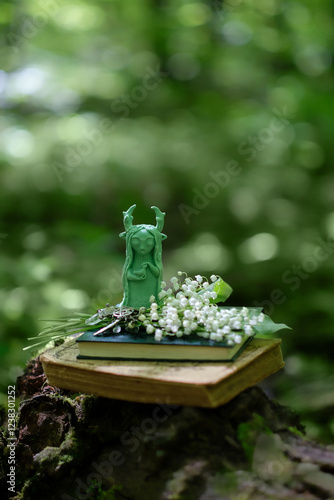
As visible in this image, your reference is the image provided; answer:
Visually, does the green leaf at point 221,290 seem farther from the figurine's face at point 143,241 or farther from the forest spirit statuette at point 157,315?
the figurine's face at point 143,241

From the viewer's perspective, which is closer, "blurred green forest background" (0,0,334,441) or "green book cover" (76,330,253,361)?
"green book cover" (76,330,253,361)

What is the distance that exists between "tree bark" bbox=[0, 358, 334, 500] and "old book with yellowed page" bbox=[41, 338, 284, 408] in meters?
0.07

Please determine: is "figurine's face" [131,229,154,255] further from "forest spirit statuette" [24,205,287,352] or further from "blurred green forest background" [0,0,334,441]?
"blurred green forest background" [0,0,334,441]

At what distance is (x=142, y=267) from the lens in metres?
1.57

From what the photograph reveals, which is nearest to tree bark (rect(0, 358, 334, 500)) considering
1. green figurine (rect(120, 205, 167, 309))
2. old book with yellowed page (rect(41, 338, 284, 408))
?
old book with yellowed page (rect(41, 338, 284, 408))

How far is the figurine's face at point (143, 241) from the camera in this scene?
155 centimetres

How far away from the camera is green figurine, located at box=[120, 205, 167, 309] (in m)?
1.56

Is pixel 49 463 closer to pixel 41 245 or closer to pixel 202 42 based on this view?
pixel 41 245

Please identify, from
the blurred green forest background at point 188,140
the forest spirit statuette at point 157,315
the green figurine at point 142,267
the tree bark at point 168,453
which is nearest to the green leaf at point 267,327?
the forest spirit statuette at point 157,315

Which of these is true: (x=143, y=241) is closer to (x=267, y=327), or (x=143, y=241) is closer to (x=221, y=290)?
(x=221, y=290)

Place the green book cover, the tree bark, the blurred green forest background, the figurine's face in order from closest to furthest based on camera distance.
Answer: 1. the tree bark
2. the green book cover
3. the figurine's face
4. the blurred green forest background

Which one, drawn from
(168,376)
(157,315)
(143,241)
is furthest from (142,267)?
(168,376)

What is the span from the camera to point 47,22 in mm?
3443

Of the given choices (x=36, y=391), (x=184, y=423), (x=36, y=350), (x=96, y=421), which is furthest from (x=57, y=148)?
(x=184, y=423)
